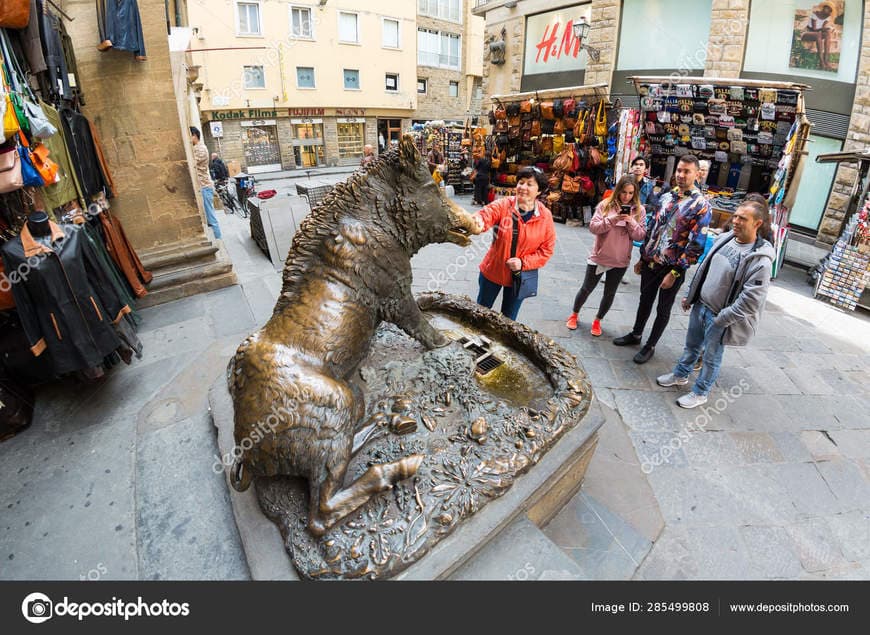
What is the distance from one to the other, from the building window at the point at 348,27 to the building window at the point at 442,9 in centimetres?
425

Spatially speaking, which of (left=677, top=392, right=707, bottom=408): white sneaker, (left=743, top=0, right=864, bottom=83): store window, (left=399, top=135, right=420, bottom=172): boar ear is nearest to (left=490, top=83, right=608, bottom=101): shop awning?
(left=743, top=0, right=864, bottom=83): store window

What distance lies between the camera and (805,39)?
8.11 meters

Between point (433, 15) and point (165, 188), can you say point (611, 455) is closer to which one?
point (165, 188)

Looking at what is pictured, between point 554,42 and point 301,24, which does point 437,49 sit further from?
point 554,42

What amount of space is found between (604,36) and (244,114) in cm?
1796

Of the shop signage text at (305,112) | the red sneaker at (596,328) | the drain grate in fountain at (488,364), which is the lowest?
the red sneaker at (596,328)

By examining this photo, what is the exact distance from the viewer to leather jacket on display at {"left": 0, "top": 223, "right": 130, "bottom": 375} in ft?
9.11

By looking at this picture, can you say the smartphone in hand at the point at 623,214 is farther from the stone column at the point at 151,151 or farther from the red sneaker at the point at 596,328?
the stone column at the point at 151,151

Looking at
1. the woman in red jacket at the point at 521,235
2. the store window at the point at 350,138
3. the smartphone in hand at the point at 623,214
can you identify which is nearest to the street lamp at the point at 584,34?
the smartphone in hand at the point at 623,214

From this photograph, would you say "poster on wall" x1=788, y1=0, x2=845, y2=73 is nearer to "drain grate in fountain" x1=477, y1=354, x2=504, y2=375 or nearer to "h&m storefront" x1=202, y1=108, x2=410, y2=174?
"drain grate in fountain" x1=477, y1=354, x2=504, y2=375

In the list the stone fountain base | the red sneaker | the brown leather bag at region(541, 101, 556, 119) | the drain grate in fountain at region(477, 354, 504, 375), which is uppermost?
the brown leather bag at region(541, 101, 556, 119)

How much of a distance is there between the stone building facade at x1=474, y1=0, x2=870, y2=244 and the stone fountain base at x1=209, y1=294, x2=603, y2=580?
831 centimetres

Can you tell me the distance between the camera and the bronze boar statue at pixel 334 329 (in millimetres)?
1742

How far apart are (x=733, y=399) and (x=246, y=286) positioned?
16.1 feet
